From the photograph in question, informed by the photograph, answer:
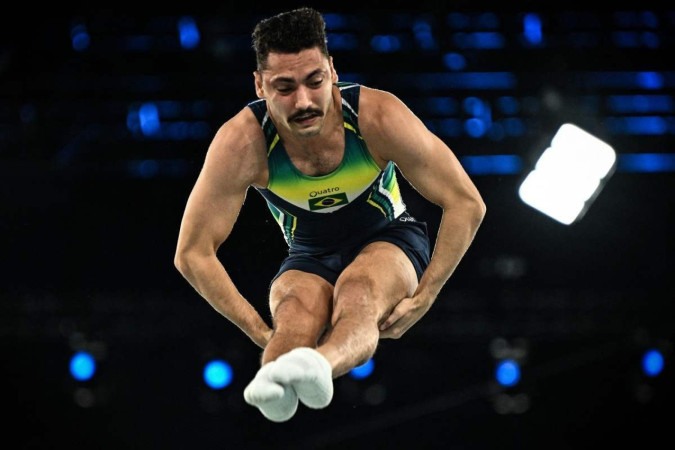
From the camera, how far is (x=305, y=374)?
3.32 meters

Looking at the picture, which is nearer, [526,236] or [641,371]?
Result: [526,236]

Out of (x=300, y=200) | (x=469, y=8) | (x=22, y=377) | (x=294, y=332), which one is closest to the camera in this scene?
(x=294, y=332)

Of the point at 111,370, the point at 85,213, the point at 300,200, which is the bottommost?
the point at 111,370

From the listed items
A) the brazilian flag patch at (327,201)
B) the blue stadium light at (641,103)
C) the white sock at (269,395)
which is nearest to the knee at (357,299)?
the brazilian flag patch at (327,201)

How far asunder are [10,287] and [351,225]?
4902 mm

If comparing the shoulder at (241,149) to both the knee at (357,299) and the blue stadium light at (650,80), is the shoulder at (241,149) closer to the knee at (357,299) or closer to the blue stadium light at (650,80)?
the knee at (357,299)

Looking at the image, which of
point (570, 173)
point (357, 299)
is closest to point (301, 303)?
point (357, 299)

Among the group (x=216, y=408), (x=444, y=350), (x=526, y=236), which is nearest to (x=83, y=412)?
(x=216, y=408)

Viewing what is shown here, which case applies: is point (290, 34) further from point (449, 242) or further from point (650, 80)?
point (650, 80)

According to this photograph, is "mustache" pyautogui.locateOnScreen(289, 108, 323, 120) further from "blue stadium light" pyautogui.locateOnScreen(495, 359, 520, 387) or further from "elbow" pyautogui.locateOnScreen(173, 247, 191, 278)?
"blue stadium light" pyautogui.locateOnScreen(495, 359, 520, 387)

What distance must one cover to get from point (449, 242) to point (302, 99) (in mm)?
813

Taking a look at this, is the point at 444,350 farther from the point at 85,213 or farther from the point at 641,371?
the point at 85,213

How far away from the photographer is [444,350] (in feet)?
31.2

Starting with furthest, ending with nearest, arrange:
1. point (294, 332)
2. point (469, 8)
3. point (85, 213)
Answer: point (85, 213)
point (469, 8)
point (294, 332)
